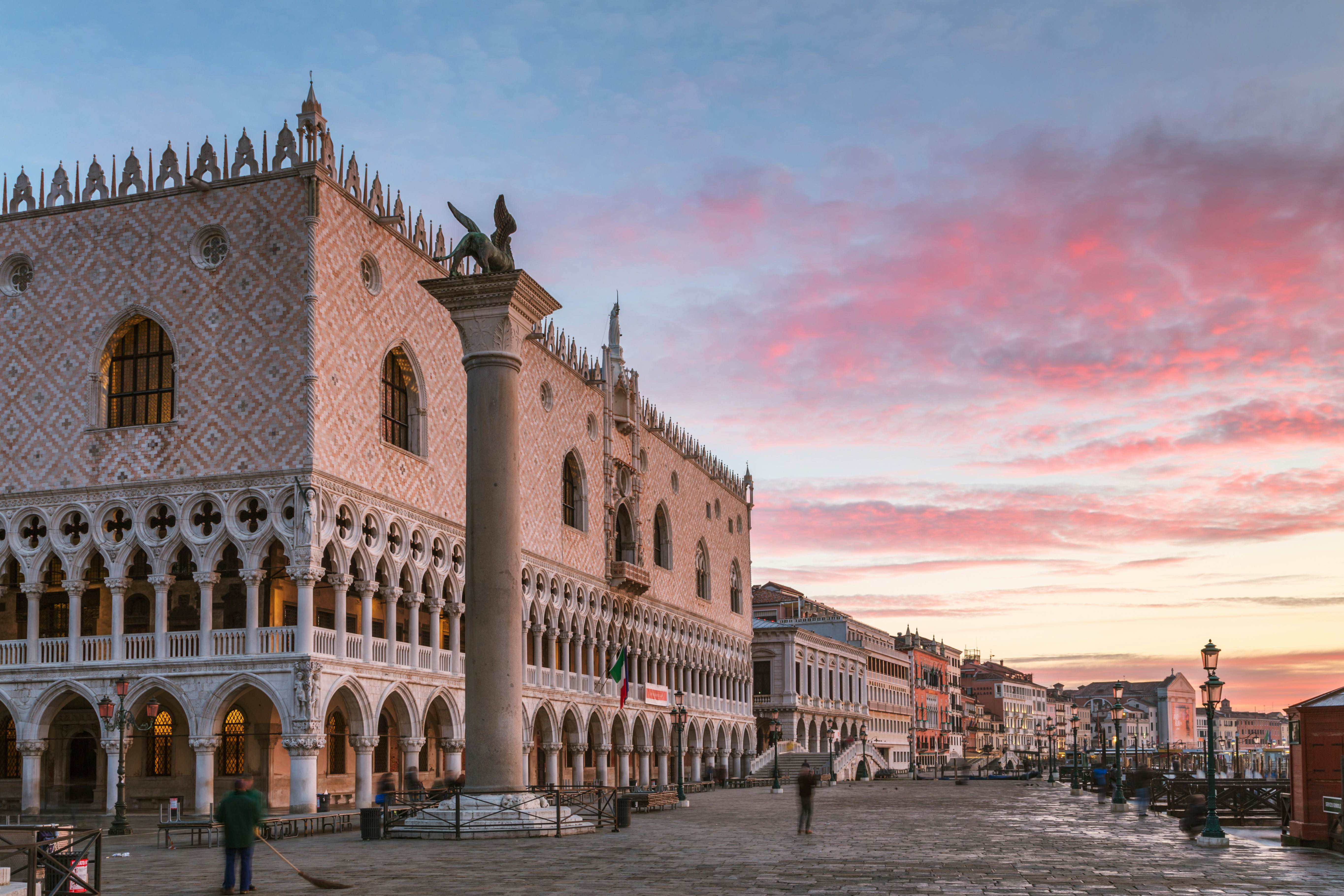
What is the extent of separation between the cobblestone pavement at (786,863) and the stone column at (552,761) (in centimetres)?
1652

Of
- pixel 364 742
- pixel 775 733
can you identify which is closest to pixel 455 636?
pixel 364 742

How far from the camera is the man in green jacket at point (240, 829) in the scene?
14789 millimetres

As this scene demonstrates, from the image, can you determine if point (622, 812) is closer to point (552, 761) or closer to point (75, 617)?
point (75, 617)

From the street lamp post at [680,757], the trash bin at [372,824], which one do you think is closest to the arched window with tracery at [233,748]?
the street lamp post at [680,757]

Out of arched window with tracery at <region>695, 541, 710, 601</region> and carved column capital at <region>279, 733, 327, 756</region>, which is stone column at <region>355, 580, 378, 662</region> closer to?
carved column capital at <region>279, 733, 327, 756</region>

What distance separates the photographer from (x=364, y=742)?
111 ft

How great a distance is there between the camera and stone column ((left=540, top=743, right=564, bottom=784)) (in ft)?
151

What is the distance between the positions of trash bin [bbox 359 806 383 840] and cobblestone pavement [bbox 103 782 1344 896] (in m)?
0.39

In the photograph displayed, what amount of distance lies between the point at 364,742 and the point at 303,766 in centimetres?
294

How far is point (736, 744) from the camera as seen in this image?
237 feet

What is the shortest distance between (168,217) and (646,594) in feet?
94.4

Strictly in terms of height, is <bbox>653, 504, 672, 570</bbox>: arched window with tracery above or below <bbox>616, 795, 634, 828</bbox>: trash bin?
above

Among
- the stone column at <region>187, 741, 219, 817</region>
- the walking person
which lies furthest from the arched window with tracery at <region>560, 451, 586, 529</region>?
the walking person

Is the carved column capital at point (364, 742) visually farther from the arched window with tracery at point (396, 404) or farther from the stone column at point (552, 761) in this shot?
the stone column at point (552, 761)
